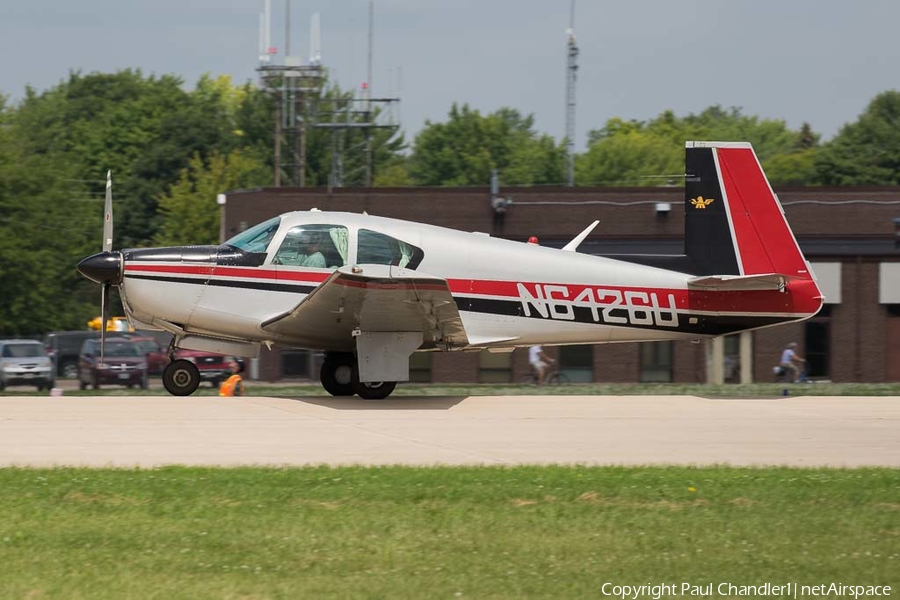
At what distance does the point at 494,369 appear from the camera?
1319 inches

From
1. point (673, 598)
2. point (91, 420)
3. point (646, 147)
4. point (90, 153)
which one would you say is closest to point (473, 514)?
point (673, 598)

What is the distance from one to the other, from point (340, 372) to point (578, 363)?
18.3m

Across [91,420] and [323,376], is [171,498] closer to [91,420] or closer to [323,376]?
[91,420]

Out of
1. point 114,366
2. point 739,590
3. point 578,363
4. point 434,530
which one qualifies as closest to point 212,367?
point 114,366

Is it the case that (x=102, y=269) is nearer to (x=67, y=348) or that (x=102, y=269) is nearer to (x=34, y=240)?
(x=67, y=348)

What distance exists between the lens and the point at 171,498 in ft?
28.4

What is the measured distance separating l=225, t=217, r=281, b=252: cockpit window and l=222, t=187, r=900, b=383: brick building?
1711cm

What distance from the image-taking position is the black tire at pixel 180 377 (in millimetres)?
15688

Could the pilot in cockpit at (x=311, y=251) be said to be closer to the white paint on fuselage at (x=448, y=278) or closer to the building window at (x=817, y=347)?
the white paint on fuselage at (x=448, y=278)

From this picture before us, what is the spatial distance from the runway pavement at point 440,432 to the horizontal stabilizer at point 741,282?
1.52 m

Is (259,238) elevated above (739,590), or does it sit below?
above

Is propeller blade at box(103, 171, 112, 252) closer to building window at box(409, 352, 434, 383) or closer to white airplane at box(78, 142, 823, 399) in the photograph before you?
white airplane at box(78, 142, 823, 399)

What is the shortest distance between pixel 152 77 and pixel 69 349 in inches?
2573

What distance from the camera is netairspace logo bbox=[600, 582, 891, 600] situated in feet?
21.6
